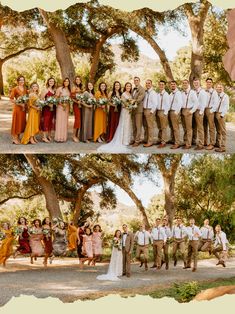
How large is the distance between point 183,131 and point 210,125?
0.71 feet

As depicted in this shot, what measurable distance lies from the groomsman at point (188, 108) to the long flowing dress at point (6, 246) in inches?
58.4

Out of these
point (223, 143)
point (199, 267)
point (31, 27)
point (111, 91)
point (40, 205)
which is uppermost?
point (31, 27)

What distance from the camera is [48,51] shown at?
5621 mm

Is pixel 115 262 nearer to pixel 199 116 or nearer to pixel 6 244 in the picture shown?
pixel 6 244

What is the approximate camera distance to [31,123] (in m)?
5.35

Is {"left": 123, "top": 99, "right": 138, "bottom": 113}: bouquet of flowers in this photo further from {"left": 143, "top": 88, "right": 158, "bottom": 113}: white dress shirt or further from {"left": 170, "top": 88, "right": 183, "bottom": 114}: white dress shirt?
{"left": 170, "top": 88, "right": 183, "bottom": 114}: white dress shirt

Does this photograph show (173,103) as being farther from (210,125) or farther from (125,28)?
(125,28)

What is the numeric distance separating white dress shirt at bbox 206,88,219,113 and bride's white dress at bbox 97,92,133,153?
2.00ft

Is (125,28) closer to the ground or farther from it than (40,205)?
farther from it

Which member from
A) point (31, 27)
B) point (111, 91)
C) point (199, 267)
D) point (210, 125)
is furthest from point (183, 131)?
point (31, 27)

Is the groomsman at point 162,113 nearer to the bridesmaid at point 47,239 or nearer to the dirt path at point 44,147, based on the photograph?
the dirt path at point 44,147

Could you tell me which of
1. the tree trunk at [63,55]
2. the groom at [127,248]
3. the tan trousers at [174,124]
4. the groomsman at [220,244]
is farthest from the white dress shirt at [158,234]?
the tree trunk at [63,55]

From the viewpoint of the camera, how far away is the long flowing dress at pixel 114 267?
5.29 meters

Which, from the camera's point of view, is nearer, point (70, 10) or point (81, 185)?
point (70, 10)
